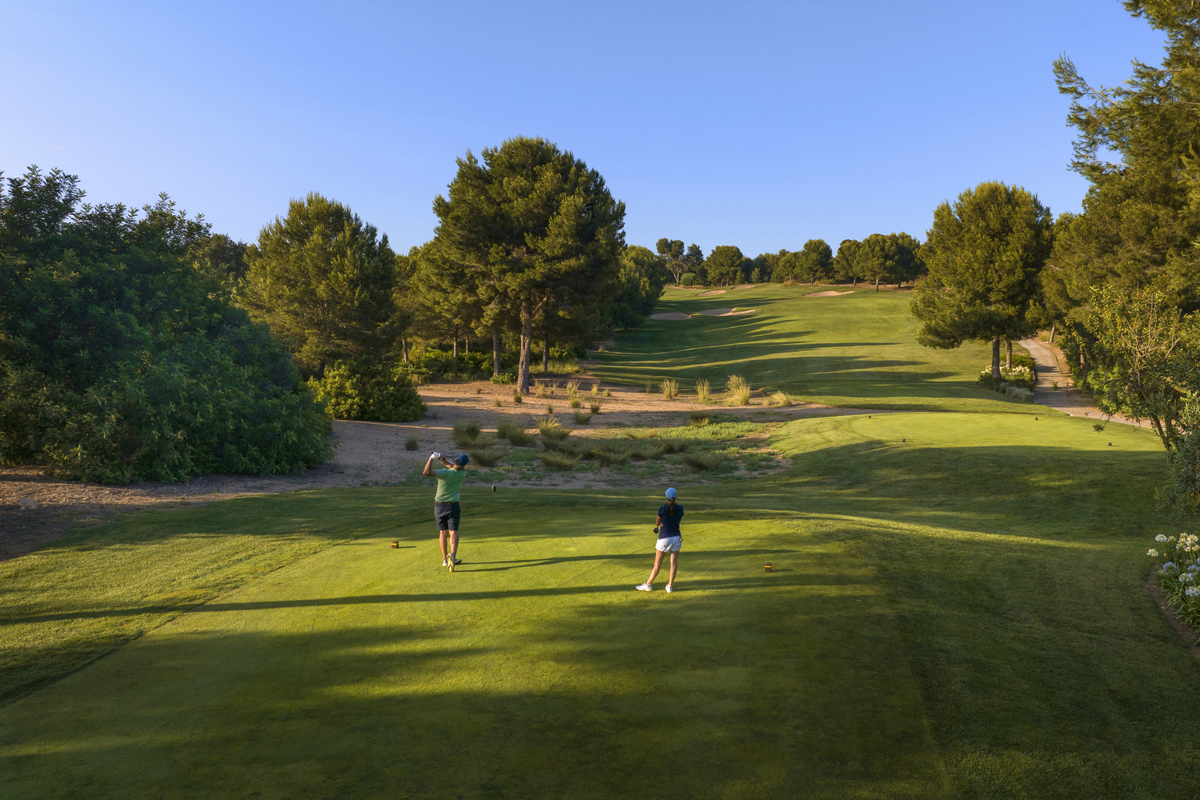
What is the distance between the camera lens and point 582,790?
13.5ft

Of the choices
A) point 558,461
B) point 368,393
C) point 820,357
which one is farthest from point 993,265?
point 368,393

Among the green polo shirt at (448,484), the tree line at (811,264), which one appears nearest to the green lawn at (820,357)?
the tree line at (811,264)

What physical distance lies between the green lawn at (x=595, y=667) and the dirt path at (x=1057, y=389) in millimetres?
21995

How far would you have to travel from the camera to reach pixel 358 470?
19.2m

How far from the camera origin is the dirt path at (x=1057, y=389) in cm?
3309

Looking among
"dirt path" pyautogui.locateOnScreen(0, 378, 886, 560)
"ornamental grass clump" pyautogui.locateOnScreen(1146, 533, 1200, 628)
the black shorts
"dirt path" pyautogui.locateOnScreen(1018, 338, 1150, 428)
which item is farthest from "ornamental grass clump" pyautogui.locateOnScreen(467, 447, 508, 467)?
"dirt path" pyautogui.locateOnScreen(1018, 338, 1150, 428)

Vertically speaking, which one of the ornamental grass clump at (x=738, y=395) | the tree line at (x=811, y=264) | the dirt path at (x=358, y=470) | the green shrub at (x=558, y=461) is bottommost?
the green shrub at (x=558, y=461)

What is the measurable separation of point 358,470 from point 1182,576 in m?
17.9

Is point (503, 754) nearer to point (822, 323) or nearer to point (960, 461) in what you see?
point (960, 461)

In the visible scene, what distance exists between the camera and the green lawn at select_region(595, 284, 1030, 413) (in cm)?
3784

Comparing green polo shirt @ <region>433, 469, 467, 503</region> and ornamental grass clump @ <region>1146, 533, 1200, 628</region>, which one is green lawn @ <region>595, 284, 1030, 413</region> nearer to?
ornamental grass clump @ <region>1146, 533, 1200, 628</region>

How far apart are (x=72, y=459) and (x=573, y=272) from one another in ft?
87.3

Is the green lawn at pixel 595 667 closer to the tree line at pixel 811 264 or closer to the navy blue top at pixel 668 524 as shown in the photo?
the navy blue top at pixel 668 524

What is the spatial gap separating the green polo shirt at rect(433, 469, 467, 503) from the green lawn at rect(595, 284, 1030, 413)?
28.6 metres
